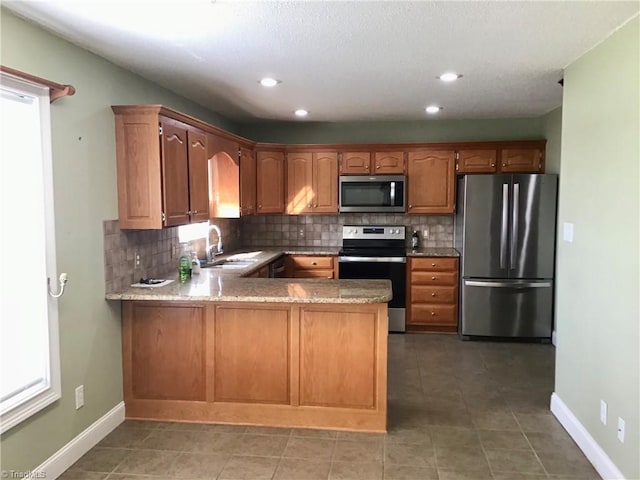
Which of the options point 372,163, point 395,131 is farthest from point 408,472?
point 395,131

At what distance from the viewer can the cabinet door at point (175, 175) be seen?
10.4ft

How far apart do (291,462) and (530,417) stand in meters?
1.70

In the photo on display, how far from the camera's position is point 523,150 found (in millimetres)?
5352

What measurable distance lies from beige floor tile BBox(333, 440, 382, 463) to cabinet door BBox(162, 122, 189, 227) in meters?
1.79

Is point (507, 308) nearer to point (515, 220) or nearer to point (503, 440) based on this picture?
point (515, 220)

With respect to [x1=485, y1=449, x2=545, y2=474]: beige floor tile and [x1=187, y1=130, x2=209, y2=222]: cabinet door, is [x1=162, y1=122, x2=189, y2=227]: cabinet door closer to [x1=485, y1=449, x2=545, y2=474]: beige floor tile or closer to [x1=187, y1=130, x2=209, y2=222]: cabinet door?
[x1=187, y1=130, x2=209, y2=222]: cabinet door

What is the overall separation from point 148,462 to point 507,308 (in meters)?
3.72

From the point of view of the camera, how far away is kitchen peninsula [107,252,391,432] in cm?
304

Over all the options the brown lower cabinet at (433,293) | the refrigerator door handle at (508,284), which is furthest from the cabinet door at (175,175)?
the refrigerator door handle at (508,284)

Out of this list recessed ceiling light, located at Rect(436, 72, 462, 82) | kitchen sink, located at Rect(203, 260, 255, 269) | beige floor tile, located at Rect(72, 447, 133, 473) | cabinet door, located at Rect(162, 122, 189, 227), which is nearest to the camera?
beige floor tile, located at Rect(72, 447, 133, 473)

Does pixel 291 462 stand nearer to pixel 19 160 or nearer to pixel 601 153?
pixel 19 160

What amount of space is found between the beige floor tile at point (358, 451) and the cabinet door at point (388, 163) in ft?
10.9

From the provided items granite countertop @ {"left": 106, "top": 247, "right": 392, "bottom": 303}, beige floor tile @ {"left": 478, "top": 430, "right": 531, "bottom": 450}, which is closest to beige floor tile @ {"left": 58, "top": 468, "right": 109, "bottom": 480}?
granite countertop @ {"left": 106, "top": 247, "right": 392, "bottom": 303}

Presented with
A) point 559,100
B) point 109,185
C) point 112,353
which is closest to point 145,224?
point 109,185
